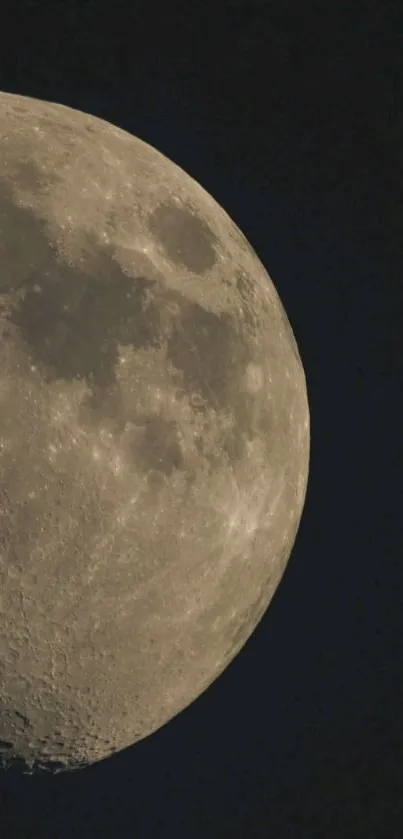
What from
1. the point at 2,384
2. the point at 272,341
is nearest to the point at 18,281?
the point at 2,384

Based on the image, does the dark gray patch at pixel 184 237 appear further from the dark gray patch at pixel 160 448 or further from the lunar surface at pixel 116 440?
the dark gray patch at pixel 160 448

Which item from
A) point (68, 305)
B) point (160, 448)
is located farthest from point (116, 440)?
point (68, 305)

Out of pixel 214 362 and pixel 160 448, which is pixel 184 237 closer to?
pixel 214 362

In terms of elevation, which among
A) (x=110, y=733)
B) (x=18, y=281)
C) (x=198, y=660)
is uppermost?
(x=18, y=281)

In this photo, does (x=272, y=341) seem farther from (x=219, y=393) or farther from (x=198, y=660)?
(x=198, y=660)

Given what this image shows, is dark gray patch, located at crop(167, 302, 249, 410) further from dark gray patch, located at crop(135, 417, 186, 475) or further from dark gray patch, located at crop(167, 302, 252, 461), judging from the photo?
dark gray patch, located at crop(135, 417, 186, 475)

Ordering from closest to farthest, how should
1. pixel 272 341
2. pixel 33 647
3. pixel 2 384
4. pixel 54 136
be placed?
pixel 2 384 < pixel 33 647 < pixel 54 136 < pixel 272 341

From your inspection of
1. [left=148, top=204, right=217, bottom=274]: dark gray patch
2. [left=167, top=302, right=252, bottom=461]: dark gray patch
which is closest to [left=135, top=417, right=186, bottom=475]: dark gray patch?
[left=167, top=302, right=252, bottom=461]: dark gray patch
